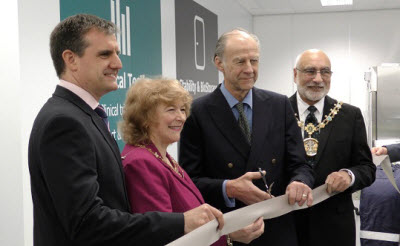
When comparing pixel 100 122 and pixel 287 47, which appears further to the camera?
pixel 287 47

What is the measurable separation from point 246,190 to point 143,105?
542 mm

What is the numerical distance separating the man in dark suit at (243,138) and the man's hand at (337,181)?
17 cm

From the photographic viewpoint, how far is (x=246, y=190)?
1.87 m

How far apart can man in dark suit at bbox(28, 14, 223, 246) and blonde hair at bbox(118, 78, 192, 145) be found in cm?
16

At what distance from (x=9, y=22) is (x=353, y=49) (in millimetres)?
6678

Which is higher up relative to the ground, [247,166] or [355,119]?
[355,119]

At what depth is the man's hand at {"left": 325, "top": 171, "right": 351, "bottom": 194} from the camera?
225 cm

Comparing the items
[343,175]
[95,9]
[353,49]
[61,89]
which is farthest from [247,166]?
[353,49]

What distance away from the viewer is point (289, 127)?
2.15 metres

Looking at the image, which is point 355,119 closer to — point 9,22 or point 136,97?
point 136,97

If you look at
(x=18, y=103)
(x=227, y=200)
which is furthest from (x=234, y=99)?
(x=18, y=103)

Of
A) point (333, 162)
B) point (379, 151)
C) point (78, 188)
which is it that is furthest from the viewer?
point (379, 151)

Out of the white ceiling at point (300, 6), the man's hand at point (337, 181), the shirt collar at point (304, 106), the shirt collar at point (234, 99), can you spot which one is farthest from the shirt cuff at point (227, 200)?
the white ceiling at point (300, 6)

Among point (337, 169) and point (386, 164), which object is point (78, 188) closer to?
point (337, 169)
